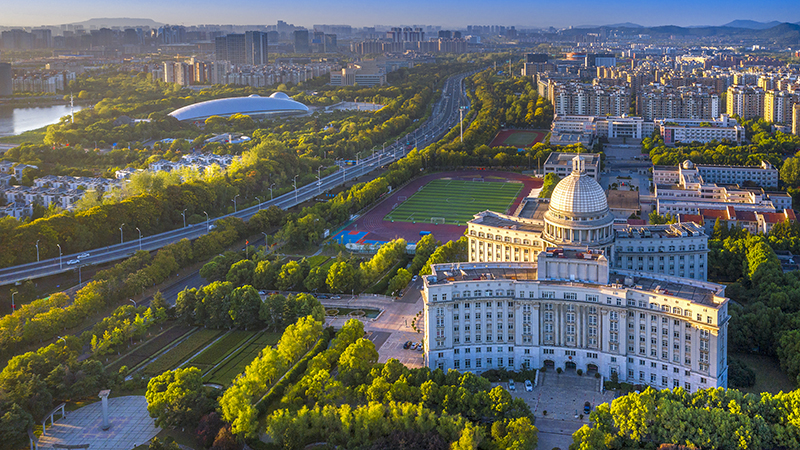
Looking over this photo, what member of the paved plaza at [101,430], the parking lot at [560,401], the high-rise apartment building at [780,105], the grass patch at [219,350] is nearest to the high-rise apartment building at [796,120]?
the high-rise apartment building at [780,105]

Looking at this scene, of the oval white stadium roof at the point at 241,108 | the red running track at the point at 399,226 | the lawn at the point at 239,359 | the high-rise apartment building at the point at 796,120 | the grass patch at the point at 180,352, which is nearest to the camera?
the lawn at the point at 239,359

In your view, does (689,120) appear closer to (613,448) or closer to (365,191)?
(365,191)

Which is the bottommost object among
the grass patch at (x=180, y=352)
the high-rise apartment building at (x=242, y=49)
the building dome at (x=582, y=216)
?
the grass patch at (x=180, y=352)

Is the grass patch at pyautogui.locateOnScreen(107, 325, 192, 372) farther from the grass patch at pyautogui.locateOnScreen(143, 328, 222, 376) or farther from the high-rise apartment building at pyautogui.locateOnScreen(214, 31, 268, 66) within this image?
the high-rise apartment building at pyautogui.locateOnScreen(214, 31, 268, 66)

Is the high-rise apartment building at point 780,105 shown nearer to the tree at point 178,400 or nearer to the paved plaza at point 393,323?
the paved plaza at point 393,323

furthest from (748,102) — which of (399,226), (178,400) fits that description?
(178,400)

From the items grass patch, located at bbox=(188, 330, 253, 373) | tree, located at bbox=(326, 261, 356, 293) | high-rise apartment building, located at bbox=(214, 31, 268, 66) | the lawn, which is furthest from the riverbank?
high-rise apartment building, located at bbox=(214, 31, 268, 66)

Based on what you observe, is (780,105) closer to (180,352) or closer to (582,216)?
(582,216)
